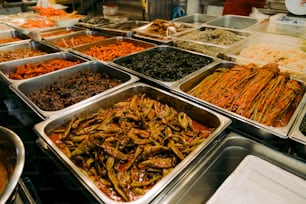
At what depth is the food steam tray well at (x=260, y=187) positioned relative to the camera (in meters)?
1.21

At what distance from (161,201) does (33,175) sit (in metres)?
1.77

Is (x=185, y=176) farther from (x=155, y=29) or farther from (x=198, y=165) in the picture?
(x=155, y=29)

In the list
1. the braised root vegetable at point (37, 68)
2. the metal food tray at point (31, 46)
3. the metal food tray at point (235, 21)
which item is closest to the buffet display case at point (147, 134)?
the braised root vegetable at point (37, 68)

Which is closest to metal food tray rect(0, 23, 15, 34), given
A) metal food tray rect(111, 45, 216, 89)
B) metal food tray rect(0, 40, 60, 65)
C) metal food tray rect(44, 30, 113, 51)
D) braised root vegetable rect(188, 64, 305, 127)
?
metal food tray rect(0, 40, 60, 65)

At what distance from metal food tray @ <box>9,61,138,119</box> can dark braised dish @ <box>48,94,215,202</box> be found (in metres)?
0.16

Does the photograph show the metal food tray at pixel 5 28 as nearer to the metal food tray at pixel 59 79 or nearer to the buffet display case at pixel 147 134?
the buffet display case at pixel 147 134

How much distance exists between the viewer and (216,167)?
1.63 metres

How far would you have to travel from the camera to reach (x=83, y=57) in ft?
9.70

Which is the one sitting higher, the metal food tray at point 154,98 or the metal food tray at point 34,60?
the metal food tray at point 34,60

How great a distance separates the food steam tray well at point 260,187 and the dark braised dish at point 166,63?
1.19m

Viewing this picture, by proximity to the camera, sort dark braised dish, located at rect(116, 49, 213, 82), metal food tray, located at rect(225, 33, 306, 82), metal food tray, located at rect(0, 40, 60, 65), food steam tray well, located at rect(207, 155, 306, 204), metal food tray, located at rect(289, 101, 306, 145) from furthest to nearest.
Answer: metal food tray, located at rect(0, 40, 60, 65)
metal food tray, located at rect(225, 33, 306, 82)
dark braised dish, located at rect(116, 49, 213, 82)
metal food tray, located at rect(289, 101, 306, 145)
food steam tray well, located at rect(207, 155, 306, 204)

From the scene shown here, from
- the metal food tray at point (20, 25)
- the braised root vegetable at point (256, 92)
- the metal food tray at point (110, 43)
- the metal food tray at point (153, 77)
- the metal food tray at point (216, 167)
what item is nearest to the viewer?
the metal food tray at point (216, 167)

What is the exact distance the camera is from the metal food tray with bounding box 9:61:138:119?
1.88 m

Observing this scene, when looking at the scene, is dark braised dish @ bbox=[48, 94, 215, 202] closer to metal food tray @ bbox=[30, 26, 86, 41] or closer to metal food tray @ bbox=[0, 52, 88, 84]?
metal food tray @ bbox=[0, 52, 88, 84]
